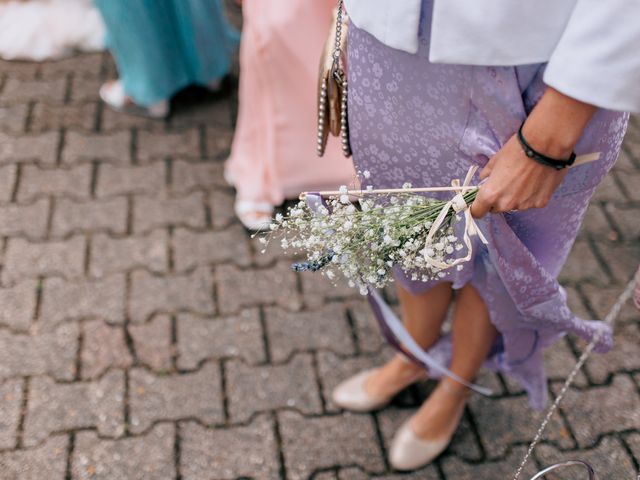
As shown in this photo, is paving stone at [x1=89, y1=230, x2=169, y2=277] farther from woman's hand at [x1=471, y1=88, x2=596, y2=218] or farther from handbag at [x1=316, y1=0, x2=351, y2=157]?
woman's hand at [x1=471, y1=88, x2=596, y2=218]

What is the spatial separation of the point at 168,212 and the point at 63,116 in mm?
742

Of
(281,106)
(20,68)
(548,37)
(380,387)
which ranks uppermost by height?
(548,37)

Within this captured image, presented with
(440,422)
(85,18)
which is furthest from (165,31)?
(440,422)

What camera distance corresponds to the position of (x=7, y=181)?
2705 millimetres

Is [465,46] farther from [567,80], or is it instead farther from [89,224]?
[89,224]

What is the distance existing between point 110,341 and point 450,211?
1.30m

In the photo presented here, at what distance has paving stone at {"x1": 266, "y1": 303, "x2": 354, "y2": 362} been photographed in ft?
7.35

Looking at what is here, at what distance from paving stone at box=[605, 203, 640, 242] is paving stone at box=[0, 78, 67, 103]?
225 centimetres

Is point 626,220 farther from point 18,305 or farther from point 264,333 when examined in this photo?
point 18,305

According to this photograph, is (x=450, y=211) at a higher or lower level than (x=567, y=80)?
lower

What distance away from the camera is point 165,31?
9.39 ft

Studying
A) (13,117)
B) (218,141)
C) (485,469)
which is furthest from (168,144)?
(485,469)

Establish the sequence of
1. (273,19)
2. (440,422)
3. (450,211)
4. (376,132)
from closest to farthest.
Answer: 1. (450,211)
2. (376,132)
3. (440,422)
4. (273,19)

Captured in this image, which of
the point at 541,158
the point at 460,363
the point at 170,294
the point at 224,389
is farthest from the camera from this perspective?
the point at 170,294
